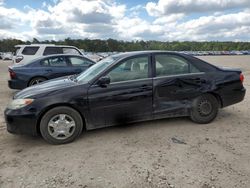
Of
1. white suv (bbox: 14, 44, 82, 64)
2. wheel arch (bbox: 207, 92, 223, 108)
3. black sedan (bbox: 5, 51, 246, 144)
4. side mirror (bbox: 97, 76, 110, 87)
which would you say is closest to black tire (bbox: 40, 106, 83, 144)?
black sedan (bbox: 5, 51, 246, 144)

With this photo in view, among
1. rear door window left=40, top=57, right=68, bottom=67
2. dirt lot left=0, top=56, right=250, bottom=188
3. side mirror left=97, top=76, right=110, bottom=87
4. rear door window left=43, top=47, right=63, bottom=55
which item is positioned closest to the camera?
dirt lot left=0, top=56, right=250, bottom=188

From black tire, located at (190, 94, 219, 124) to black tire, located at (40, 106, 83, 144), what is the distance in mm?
2263

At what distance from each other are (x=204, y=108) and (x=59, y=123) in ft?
9.26

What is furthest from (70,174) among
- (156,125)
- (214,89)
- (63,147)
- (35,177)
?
(214,89)

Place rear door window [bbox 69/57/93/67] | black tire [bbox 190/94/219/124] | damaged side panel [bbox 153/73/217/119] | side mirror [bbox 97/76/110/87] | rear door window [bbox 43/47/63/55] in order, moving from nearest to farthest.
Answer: side mirror [bbox 97/76/110/87], damaged side panel [bbox 153/73/217/119], black tire [bbox 190/94/219/124], rear door window [bbox 69/57/93/67], rear door window [bbox 43/47/63/55]

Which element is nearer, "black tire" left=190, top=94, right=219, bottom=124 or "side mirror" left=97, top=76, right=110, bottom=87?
"side mirror" left=97, top=76, right=110, bottom=87

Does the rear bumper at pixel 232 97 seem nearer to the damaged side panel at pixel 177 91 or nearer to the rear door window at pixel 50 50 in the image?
the damaged side panel at pixel 177 91

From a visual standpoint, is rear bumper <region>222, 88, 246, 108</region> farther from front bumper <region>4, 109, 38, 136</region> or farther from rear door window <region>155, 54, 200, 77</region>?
front bumper <region>4, 109, 38, 136</region>

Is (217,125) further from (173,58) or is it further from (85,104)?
(85,104)

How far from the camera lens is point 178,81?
4.48m

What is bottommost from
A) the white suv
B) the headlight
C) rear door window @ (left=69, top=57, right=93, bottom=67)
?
the headlight

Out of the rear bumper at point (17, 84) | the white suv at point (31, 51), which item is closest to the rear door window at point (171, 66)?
the rear bumper at point (17, 84)

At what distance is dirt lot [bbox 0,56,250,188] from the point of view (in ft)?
9.46

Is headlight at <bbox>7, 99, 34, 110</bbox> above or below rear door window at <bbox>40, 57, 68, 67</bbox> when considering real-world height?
below
